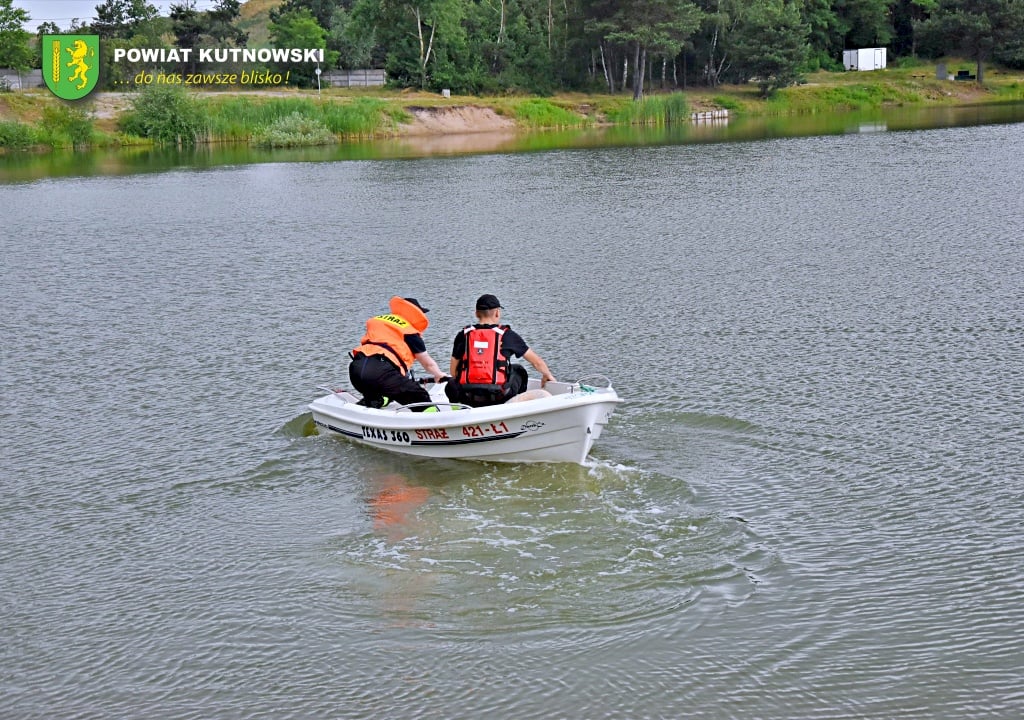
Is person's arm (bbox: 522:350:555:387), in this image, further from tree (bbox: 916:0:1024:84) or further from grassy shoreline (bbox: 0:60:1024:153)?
tree (bbox: 916:0:1024:84)

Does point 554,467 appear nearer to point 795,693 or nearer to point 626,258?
point 795,693

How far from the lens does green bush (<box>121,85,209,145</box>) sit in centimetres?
6531

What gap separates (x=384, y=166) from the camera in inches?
1903

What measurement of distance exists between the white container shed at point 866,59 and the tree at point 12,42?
6556 cm

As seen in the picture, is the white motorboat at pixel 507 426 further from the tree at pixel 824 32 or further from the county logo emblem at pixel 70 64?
the tree at pixel 824 32

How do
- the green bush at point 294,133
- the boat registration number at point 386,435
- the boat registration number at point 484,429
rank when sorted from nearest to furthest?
the boat registration number at point 484,429 < the boat registration number at point 386,435 < the green bush at point 294,133

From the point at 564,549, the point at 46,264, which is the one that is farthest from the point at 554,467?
the point at 46,264

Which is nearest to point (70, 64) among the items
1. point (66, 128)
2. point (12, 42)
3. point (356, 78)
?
point (12, 42)

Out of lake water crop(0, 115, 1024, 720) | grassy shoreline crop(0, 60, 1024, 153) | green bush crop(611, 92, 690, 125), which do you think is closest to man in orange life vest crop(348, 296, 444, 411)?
lake water crop(0, 115, 1024, 720)

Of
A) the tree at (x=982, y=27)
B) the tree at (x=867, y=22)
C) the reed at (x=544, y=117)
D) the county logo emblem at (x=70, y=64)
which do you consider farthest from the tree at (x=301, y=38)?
the tree at (x=982, y=27)

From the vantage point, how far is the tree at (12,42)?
251 feet

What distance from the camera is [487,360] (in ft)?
38.5

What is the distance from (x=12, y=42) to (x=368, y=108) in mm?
25273

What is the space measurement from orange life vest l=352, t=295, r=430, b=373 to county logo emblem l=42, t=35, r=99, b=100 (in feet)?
225
